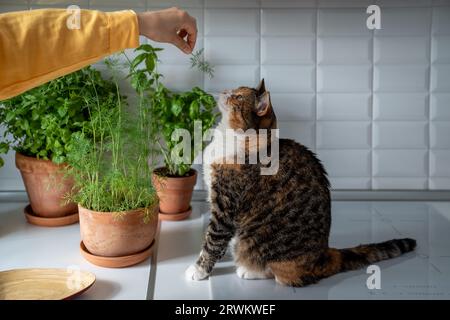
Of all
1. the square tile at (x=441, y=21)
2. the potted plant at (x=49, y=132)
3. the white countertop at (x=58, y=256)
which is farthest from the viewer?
the square tile at (x=441, y=21)

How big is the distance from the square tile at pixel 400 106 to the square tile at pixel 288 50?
271mm

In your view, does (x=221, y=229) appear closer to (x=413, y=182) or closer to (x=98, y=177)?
(x=98, y=177)

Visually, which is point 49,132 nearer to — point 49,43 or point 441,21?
point 49,43

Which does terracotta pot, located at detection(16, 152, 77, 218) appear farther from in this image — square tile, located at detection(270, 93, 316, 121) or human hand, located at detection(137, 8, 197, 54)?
square tile, located at detection(270, 93, 316, 121)

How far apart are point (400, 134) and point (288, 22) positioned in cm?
54

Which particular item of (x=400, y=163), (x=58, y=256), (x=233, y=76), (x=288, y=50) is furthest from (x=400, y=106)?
(x=58, y=256)

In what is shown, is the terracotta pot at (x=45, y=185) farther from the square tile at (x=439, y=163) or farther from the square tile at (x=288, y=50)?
the square tile at (x=439, y=163)

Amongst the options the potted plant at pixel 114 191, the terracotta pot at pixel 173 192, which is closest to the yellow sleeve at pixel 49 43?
the potted plant at pixel 114 191

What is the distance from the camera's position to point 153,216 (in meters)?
1.28

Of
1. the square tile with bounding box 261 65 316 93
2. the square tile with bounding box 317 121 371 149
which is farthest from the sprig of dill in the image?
the square tile with bounding box 317 121 371 149

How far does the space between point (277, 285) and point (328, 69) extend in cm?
82

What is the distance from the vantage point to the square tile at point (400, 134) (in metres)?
1.73
